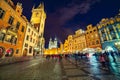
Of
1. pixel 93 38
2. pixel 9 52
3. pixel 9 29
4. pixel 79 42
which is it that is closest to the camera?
pixel 9 29

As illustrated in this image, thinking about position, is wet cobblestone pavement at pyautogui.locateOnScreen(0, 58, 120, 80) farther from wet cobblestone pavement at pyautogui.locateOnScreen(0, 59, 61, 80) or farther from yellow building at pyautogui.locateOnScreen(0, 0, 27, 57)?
yellow building at pyautogui.locateOnScreen(0, 0, 27, 57)

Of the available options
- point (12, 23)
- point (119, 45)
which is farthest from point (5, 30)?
point (119, 45)

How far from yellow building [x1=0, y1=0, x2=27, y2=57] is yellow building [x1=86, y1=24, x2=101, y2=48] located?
35019 millimetres

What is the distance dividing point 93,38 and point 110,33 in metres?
8.67

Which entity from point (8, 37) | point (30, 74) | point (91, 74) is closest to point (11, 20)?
point (8, 37)

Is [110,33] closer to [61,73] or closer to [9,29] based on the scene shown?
[61,73]

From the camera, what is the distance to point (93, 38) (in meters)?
41.9

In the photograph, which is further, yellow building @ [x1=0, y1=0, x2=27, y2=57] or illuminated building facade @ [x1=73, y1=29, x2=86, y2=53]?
illuminated building facade @ [x1=73, y1=29, x2=86, y2=53]

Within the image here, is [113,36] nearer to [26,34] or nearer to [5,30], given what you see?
[26,34]

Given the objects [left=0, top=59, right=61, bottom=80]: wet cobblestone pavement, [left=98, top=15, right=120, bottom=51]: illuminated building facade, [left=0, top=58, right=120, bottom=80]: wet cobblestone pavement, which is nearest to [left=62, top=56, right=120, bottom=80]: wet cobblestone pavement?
[left=0, top=58, right=120, bottom=80]: wet cobblestone pavement

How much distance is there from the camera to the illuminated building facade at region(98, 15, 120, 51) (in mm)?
32469

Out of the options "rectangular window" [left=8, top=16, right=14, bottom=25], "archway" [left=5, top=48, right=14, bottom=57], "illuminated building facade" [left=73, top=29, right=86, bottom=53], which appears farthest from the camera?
"illuminated building facade" [left=73, top=29, right=86, bottom=53]

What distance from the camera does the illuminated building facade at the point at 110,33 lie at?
3247 centimetres

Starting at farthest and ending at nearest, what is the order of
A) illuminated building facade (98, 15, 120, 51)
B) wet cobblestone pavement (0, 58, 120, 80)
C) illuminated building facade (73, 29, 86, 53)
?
illuminated building facade (73, 29, 86, 53) → illuminated building facade (98, 15, 120, 51) → wet cobblestone pavement (0, 58, 120, 80)
